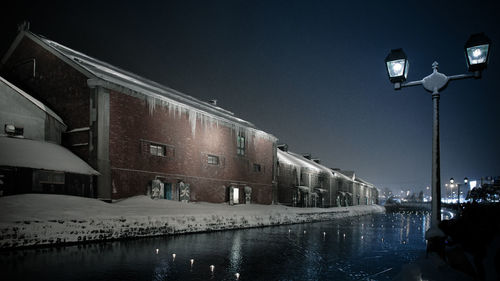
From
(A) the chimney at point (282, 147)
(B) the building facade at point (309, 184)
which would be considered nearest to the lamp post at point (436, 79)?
(B) the building facade at point (309, 184)

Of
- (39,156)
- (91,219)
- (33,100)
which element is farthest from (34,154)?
(91,219)

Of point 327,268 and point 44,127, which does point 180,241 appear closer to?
point 327,268

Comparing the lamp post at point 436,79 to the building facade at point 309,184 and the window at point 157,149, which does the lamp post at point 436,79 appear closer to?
the window at point 157,149

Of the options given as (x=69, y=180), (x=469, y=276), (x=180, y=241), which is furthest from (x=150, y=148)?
(x=469, y=276)

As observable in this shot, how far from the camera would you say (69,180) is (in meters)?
19.9

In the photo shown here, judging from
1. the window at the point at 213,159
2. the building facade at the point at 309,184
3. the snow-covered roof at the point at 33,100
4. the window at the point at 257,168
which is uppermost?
the snow-covered roof at the point at 33,100

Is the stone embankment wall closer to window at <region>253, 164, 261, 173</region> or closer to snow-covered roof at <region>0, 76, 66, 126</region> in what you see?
window at <region>253, 164, 261, 173</region>

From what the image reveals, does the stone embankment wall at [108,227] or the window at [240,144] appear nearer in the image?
the stone embankment wall at [108,227]

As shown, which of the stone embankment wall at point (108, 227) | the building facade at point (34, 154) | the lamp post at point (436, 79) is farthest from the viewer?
the building facade at point (34, 154)

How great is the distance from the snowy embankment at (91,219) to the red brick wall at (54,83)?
18.3ft

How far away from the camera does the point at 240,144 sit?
113ft

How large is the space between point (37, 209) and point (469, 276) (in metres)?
15.2

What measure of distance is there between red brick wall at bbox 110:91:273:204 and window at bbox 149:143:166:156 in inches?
12.1

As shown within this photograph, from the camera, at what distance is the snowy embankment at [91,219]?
13.2 metres
